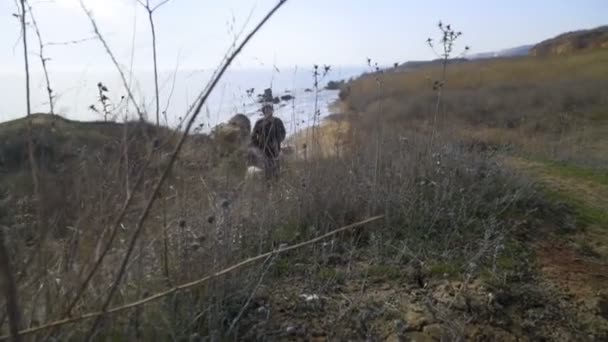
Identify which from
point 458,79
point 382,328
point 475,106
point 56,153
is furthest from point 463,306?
point 458,79

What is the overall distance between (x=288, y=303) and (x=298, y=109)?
7.58 feet

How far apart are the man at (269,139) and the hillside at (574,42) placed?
36638 millimetres

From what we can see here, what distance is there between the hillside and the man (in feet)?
120

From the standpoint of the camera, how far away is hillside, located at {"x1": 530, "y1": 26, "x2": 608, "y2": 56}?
36.6m

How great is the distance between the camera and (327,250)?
2855mm

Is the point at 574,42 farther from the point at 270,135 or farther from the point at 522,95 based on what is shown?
the point at 270,135

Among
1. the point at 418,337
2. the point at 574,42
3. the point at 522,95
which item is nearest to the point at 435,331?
the point at 418,337

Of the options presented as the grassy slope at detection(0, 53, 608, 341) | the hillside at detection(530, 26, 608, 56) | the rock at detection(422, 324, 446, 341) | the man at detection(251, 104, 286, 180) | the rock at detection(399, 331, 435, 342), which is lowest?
the rock at detection(399, 331, 435, 342)

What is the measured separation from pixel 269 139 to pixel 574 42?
42102 mm

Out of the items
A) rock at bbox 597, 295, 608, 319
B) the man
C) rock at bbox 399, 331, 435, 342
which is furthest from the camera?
the man

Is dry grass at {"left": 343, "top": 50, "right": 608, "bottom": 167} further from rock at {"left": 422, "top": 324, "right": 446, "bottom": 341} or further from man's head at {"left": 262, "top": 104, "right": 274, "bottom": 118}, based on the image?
rock at {"left": 422, "top": 324, "right": 446, "bottom": 341}

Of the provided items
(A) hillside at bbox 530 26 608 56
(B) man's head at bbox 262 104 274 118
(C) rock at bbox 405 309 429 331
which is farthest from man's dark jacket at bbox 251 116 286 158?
(A) hillside at bbox 530 26 608 56

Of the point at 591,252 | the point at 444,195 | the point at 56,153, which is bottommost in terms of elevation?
the point at 591,252

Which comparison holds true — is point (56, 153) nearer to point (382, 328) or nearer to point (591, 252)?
point (382, 328)
